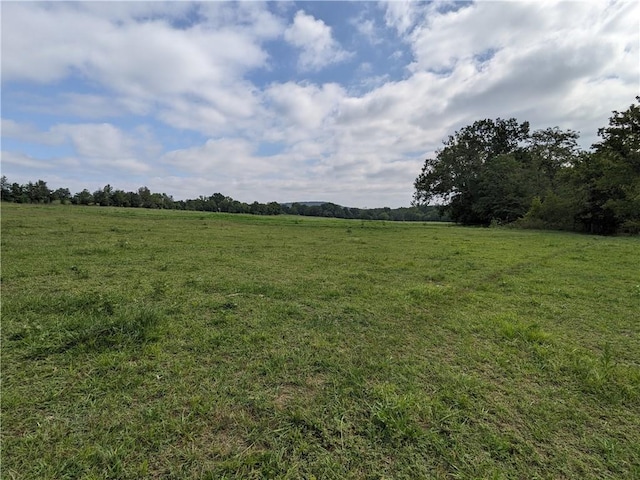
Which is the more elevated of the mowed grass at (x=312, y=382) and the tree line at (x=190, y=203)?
the tree line at (x=190, y=203)

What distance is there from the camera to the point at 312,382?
3.13 m

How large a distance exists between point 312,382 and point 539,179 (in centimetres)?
4282

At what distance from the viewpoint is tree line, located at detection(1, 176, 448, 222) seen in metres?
65.8

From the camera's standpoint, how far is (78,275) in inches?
268

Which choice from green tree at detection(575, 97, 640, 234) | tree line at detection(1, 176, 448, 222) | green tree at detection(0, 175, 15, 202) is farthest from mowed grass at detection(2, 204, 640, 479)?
green tree at detection(0, 175, 15, 202)

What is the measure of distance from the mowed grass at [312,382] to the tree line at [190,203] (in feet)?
206

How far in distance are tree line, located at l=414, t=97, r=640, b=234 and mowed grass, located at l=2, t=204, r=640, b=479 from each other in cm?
2702

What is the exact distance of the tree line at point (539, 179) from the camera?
24.8 metres

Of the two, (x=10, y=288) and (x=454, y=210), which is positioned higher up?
(x=454, y=210)

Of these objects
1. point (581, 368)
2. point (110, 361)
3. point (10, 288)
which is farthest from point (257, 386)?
point (10, 288)

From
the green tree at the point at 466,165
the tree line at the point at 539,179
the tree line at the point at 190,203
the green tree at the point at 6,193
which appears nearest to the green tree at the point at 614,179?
the tree line at the point at 539,179

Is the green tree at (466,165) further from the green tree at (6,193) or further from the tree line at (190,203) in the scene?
the green tree at (6,193)

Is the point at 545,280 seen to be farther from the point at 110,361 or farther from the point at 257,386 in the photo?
the point at 110,361

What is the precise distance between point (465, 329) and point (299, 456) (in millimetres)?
3366
